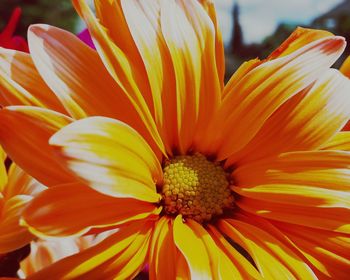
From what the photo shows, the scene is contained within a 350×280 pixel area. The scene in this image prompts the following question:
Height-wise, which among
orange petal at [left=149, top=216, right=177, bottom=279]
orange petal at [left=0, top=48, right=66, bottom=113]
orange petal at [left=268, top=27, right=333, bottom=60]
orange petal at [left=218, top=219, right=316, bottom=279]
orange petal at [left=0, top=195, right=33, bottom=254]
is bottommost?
orange petal at [left=218, top=219, right=316, bottom=279]

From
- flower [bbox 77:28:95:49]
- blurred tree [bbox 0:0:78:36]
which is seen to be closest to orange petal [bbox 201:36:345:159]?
flower [bbox 77:28:95:49]

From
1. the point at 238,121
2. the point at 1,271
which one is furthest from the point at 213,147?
the point at 1,271

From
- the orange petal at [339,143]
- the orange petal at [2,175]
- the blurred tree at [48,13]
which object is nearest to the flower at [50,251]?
the orange petal at [2,175]

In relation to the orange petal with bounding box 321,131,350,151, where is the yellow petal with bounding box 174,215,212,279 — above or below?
above

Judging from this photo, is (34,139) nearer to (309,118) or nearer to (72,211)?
(72,211)

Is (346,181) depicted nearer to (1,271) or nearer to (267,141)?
(267,141)

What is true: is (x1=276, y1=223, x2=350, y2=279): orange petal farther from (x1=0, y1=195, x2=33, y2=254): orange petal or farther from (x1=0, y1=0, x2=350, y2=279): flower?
(x1=0, y1=195, x2=33, y2=254): orange petal

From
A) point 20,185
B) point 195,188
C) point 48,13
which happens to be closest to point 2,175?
point 20,185

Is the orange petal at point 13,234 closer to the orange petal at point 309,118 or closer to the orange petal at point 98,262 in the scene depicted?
the orange petal at point 98,262
